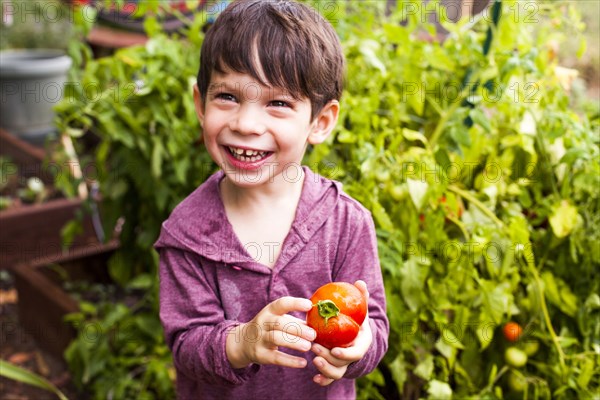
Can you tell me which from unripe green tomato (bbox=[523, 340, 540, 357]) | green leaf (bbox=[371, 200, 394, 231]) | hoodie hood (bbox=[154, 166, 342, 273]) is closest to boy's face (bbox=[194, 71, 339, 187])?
hoodie hood (bbox=[154, 166, 342, 273])

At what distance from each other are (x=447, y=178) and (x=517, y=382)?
53 centimetres

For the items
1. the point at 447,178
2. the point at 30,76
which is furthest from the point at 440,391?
the point at 30,76

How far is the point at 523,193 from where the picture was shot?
5.74 feet

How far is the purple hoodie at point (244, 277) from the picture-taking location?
119cm

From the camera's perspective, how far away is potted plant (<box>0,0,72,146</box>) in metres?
4.49

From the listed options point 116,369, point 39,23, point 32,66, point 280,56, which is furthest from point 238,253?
point 39,23

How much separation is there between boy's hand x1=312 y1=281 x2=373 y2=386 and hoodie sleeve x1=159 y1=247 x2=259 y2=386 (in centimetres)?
15

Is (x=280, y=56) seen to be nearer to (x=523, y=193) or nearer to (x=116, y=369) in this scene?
(x=523, y=193)

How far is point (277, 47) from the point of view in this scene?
1.11 metres

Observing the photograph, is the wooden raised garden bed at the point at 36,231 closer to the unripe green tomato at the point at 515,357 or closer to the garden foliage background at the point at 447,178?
the garden foliage background at the point at 447,178

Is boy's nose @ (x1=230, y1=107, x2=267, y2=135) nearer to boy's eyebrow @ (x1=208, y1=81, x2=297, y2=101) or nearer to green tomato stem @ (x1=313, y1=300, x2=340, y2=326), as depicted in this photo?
boy's eyebrow @ (x1=208, y1=81, x2=297, y2=101)

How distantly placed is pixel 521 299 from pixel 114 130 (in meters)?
1.23

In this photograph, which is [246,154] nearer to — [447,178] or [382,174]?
[382,174]

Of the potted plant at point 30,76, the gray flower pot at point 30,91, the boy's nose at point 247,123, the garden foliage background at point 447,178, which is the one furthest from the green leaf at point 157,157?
the gray flower pot at point 30,91
